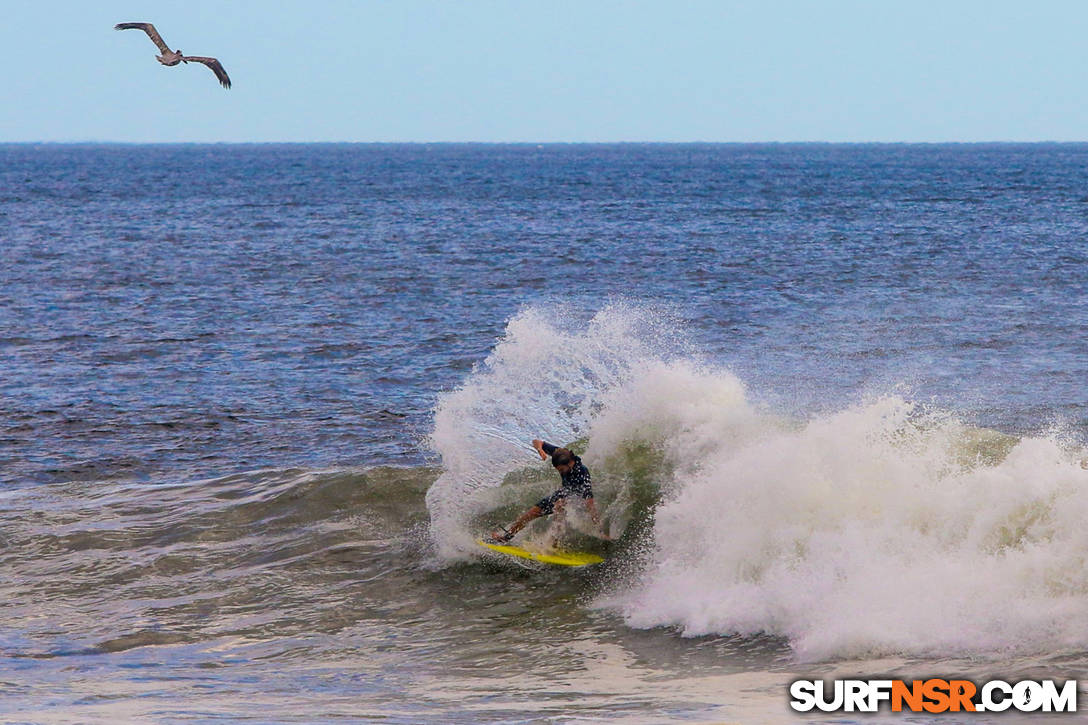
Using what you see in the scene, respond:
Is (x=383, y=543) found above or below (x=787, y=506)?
below

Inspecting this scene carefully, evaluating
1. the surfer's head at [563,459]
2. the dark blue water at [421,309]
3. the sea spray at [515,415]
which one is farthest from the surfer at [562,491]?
the dark blue water at [421,309]

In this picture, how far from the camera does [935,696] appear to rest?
8922mm

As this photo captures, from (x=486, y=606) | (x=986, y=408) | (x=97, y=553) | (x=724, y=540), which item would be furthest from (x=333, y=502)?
(x=986, y=408)

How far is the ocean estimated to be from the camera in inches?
403

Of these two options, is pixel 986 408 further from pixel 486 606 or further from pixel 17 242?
pixel 17 242

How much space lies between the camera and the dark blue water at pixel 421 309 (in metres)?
21.1

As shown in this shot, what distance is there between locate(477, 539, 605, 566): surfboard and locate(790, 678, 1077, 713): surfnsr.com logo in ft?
14.8

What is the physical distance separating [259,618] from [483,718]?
448 centimetres

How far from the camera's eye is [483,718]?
9.05 meters

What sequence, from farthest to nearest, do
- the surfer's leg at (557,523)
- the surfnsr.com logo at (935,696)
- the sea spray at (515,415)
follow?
the sea spray at (515,415) → the surfer's leg at (557,523) → the surfnsr.com logo at (935,696)

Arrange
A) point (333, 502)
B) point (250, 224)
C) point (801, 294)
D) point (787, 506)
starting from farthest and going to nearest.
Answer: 1. point (250, 224)
2. point (801, 294)
3. point (333, 502)
4. point (787, 506)

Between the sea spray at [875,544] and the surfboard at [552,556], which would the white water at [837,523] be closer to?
the sea spray at [875,544]
